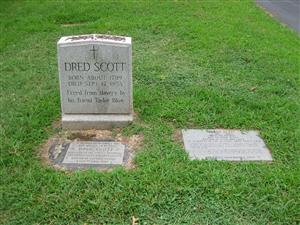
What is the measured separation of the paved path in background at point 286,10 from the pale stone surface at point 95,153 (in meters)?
6.76

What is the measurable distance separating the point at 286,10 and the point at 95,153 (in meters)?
9.47

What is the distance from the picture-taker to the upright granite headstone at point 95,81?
4629mm

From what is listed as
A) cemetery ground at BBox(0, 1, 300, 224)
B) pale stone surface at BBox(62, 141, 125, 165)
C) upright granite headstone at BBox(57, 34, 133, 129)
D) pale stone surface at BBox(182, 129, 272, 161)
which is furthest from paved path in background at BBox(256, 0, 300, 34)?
pale stone surface at BBox(62, 141, 125, 165)

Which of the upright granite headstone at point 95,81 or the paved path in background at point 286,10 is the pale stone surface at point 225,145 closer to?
the upright granite headstone at point 95,81

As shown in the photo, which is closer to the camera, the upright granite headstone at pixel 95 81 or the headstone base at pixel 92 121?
the upright granite headstone at pixel 95 81

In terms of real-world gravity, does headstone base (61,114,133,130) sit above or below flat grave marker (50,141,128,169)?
above

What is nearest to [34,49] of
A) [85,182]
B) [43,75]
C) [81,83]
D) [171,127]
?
[43,75]

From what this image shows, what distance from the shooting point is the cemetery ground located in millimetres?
3652

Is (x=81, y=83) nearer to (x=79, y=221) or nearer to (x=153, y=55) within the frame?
(x=79, y=221)

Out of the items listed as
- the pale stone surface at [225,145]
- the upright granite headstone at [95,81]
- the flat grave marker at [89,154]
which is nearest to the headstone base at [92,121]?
the upright granite headstone at [95,81]

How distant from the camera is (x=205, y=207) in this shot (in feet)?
12.0

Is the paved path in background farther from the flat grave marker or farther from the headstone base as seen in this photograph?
the flat grave marker

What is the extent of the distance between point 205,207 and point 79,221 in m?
1.08

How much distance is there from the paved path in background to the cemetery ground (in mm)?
1526
